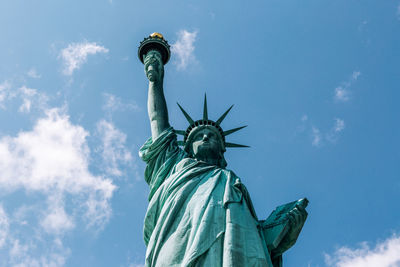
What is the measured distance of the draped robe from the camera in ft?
27.1

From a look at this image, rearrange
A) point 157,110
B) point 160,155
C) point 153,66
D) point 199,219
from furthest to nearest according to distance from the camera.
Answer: point 153,66 → point 157,110 → point 160,155 → point 199,219

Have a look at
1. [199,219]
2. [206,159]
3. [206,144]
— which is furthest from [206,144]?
[199,219]

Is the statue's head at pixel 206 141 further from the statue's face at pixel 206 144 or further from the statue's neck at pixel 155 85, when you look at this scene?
the statue's neck at pixel 155 85

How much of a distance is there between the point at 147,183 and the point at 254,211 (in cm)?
232

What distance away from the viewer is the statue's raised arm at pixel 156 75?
11.8 metres

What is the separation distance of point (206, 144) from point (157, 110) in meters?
1.37

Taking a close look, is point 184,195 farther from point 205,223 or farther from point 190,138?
point 190,138

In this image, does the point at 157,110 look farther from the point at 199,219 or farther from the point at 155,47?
the point at 199,219

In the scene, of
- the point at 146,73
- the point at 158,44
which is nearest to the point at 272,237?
the point at 146,73

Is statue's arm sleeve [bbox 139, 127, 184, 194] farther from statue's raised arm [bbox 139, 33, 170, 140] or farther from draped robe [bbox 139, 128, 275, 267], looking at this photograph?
statue's raised arm [bbox 139, 33, 170, 140]

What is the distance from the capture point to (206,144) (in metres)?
11.2

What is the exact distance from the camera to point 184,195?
31.2ft

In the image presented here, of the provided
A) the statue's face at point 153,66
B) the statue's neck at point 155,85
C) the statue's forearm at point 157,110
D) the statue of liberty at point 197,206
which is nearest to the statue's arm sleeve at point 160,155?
the statue of liberty at point 197,206

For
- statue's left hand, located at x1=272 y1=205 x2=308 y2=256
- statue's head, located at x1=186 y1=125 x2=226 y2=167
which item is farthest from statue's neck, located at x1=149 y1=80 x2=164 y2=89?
statue's left hand, located at x1=272 y1=205 x2=308 y2=256
